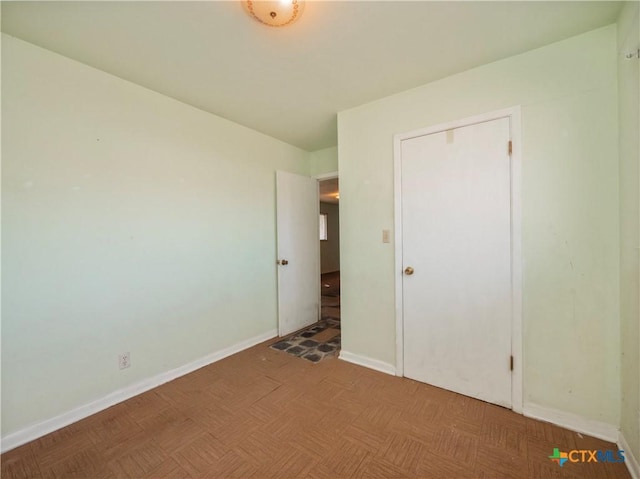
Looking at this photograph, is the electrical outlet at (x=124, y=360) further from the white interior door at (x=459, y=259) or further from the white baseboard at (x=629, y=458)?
the white baseboard at (x=629, y=458)

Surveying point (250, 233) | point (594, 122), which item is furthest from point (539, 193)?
point (250, 233)

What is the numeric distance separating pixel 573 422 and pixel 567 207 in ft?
4.32

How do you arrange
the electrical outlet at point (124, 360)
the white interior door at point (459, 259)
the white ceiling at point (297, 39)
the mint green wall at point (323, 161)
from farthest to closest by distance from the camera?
1. the mint green wall at point (323, 161)
2. the electrical outlet at point (124, 360)
3. the white interior door at point (459, 259)
4. the white ceiling at point (297, 39)

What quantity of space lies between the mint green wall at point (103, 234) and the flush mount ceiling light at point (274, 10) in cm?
127

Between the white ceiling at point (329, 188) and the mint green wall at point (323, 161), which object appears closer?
the mint green wall at point (323, 161)

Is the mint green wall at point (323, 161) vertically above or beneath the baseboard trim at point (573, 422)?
above

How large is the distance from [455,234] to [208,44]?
6.85ft

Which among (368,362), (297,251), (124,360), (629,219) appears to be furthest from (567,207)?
(124,360)

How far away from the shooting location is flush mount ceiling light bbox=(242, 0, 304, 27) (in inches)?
54.4

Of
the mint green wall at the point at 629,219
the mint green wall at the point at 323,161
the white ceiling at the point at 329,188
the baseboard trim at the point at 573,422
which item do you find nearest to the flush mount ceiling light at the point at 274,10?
the mint green wall at the point at 629,219

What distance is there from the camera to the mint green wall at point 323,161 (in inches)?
143

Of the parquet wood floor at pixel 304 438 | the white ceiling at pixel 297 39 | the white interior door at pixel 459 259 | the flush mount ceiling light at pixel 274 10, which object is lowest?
the parquet wood floor at pixel 304 438

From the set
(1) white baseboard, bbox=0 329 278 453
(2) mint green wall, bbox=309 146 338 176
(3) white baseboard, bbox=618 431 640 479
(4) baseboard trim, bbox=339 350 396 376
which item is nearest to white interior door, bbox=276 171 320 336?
(2) mint green wall, bbox=309 146 338 176

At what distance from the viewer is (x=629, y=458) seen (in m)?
1.41
